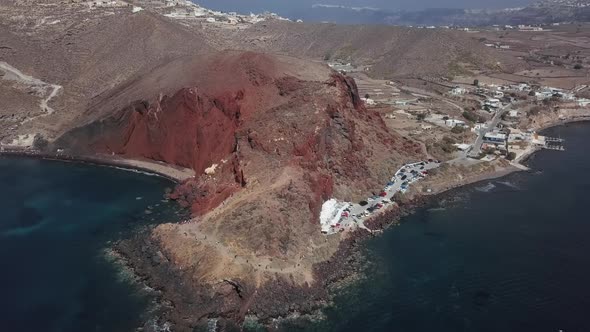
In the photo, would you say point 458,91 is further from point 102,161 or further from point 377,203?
point 102,161

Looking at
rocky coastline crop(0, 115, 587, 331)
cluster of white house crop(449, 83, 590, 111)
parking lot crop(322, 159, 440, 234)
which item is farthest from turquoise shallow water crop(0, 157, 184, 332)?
cluster of white house crop(449, 83, 590, 111)

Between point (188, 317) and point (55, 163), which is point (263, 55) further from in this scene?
point (188, 317)

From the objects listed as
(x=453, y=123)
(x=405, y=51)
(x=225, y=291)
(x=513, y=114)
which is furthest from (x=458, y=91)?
(x=225, y=291)

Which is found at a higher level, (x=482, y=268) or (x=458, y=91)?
(x=458, y=91)

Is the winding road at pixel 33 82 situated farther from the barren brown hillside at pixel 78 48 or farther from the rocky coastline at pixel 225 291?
the rocky coastline at pixel 225 291

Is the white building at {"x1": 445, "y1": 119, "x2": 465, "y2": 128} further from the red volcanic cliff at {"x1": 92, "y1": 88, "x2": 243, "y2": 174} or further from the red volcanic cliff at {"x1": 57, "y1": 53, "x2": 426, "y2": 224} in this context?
the red volcanic cliff at {"x1": 92, "y1": 88, "x2": 243, "y2": 174}

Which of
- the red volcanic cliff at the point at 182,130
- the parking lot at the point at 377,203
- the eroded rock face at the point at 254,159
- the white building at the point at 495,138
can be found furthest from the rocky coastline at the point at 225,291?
the white building at the point at 495,138
